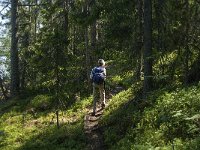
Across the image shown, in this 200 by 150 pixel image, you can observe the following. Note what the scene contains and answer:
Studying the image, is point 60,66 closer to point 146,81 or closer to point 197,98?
point 146,81

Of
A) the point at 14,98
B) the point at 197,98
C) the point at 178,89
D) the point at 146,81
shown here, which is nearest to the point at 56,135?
the point at 146,81

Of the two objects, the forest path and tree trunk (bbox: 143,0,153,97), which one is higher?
tree trunk (bbox: 143,0,153,97)

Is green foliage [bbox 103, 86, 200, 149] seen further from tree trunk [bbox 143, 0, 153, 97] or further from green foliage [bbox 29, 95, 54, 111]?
green foliage [bbox 29, 95, 54, 111]

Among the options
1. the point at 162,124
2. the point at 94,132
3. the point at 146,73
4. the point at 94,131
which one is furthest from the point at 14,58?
the point at 162,124

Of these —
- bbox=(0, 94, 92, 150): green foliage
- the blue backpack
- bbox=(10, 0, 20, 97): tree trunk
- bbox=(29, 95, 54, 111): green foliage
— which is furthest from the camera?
bbox=(10, 0, 20, 97): tree trunk

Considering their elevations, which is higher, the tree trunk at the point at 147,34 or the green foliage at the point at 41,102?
the tree trunk at the point at 147,34

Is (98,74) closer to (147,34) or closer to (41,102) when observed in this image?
(147,34)

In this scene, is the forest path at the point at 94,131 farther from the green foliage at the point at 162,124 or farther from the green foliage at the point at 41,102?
the green foliage at the point at 41,102

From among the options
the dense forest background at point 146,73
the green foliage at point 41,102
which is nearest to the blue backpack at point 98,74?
the dense forest background at point 146,73

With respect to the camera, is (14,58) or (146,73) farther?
(14,58)

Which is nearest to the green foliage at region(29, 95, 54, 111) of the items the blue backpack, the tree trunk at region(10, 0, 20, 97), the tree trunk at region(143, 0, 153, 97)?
the tree trunk at region(10, 0, 20, 97)

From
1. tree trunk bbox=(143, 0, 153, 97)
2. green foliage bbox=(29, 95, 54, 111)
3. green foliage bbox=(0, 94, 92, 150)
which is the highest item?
tree trunk bbox=(143, 0, 153, 97)

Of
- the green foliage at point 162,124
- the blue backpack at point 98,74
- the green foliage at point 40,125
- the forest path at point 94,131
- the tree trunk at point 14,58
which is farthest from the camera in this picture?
→ the tree trunk at point 14,58

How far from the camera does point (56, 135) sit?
16.3m
